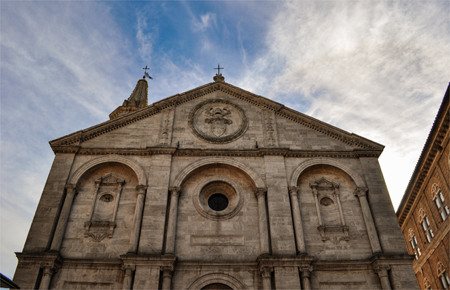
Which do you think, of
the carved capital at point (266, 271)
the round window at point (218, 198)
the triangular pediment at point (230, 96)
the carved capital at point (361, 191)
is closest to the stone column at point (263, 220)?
the carved capital at point (266, 271)

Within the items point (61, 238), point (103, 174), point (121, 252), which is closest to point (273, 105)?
point (103, 174)

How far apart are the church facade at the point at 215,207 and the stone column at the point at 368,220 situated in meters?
0.05

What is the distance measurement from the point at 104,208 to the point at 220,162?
256 inches

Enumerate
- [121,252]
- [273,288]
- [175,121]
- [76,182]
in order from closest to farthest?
[273,288] → [121,252] → [76,182] → [175,121]

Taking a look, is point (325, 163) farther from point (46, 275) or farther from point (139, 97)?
point (139, 97)

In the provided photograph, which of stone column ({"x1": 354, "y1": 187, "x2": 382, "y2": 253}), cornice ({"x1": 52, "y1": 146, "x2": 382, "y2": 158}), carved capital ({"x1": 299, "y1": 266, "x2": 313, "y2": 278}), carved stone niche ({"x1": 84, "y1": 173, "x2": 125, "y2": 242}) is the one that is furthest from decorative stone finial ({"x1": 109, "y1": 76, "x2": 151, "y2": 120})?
carved capital ({"x1": 299, "y1": 266, "x2": 313, "y2": 278})

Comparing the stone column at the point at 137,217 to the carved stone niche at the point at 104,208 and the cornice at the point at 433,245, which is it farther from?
the cornice at the point at 433,245

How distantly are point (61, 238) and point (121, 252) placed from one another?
9.82ft

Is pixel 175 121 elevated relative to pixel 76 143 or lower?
elevated

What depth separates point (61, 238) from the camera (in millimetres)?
17359

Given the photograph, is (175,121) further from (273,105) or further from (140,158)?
(273,105)

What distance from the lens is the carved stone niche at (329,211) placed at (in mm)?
17891

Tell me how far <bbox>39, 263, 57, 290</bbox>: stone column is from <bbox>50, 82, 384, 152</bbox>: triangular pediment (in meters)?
6.58

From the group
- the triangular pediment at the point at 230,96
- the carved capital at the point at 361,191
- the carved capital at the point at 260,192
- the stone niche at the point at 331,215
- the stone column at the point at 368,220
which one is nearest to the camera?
the stone column at the point at 368,220
